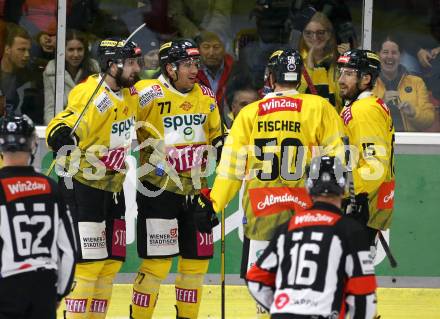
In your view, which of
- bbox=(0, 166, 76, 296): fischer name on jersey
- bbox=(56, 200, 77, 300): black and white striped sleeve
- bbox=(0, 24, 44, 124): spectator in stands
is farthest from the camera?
bbox=(0, 24, 44, 124): spectator in stands

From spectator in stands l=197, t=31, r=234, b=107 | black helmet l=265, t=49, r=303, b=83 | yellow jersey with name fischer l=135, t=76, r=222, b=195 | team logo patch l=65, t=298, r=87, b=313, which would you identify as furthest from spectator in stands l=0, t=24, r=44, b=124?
black helmet l=265, t=49, r=303, b=83

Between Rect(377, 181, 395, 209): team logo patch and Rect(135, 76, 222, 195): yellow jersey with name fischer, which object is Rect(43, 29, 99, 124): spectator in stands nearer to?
Rect(135, 76, 222, 195): yellow jersey with name fischer

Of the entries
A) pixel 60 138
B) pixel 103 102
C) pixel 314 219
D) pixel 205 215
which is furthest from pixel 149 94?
pixel 314 219

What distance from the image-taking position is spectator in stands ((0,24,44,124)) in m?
9.55

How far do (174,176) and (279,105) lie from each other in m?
1.33

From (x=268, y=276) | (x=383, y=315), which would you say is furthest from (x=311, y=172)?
(x=383, y=315)

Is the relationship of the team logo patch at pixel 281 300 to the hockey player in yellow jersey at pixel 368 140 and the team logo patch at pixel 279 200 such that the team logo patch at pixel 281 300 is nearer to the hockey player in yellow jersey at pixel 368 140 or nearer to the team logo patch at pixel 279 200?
the team logo patch at pixel 279 200

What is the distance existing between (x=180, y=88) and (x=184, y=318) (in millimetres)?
1477

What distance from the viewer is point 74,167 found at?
26.1 feet

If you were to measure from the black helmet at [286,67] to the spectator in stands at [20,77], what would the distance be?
2769 mm

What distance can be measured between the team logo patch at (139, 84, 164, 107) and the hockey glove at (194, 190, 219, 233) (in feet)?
2.54

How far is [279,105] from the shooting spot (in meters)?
7.16

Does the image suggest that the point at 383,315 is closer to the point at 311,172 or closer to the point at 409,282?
the point at 409,282

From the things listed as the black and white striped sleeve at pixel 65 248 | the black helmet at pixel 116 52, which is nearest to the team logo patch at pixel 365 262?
the black and white striped sleeve at pixel 65 248
